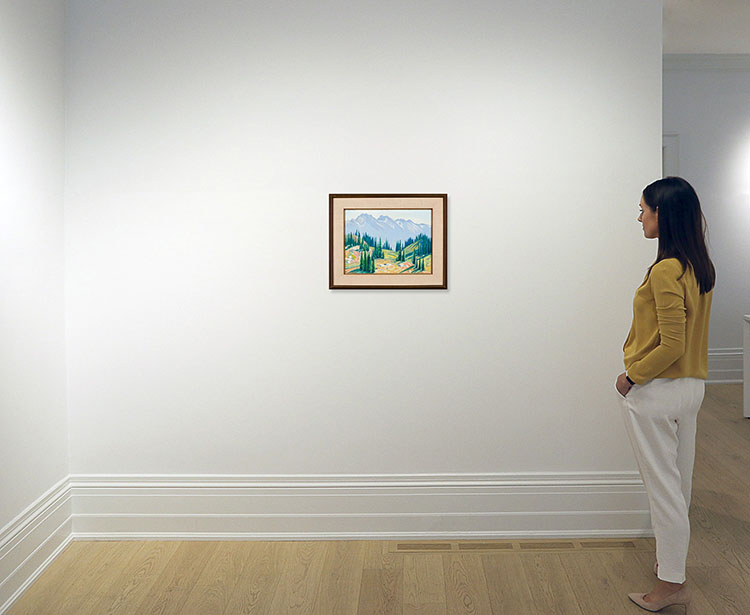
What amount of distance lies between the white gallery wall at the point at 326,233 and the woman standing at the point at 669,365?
653mm

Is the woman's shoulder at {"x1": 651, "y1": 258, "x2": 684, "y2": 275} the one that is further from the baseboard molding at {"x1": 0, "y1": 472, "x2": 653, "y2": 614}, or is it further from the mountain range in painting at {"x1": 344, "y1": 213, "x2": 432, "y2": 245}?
the baseboard molding at {"x1": 0, "y1": 472, "x2": 653, "y2": 614}

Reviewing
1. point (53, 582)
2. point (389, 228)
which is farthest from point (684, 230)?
point (53, 582)

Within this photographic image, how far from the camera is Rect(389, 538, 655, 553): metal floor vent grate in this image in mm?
3123

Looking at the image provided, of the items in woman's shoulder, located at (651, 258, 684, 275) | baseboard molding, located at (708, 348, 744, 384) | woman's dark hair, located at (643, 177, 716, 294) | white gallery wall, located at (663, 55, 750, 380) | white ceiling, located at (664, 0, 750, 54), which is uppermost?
white ceiling, located at (664, 0, 750, 54)

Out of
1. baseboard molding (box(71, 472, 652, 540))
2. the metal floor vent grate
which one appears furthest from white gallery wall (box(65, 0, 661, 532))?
the metal floor vent grate

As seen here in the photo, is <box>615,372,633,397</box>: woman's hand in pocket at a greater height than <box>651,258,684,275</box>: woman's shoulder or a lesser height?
lesser

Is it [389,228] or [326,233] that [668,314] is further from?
[326,233]

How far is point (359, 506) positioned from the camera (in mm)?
3264

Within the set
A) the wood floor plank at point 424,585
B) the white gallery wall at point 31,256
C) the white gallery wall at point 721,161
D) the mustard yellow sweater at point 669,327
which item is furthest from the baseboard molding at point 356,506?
the white gallery wall at point 721,161

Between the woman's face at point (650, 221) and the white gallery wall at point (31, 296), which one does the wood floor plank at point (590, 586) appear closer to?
the woman's face at point (650, 221)

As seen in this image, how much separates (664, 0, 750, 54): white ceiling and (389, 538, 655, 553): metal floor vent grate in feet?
11.2

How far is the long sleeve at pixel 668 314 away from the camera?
2.45 meters

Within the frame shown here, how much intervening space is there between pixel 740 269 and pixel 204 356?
5581mm

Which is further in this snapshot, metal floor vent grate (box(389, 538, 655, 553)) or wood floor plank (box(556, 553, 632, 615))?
metal floor vent grate (box(389, 538, 655, 553))
